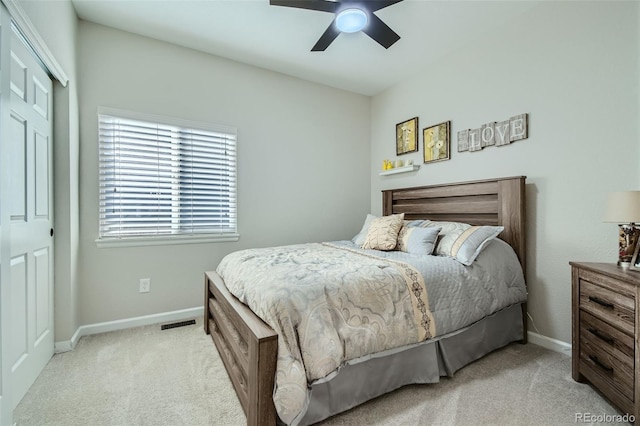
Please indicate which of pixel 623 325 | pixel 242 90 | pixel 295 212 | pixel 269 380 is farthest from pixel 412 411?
pixel 242 90

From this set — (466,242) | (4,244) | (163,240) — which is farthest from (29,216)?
(466,242)

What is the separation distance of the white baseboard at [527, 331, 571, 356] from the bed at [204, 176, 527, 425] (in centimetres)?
8

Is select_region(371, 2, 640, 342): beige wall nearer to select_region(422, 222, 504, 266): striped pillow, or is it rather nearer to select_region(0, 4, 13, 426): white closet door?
select_region(422, 222, 504, 266): striped pillow

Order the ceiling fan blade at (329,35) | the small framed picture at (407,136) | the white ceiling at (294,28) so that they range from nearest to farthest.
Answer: the ceiling fan blade at (329,35) → the white ceiling at (294,28) → the small framed picture at (407,136)

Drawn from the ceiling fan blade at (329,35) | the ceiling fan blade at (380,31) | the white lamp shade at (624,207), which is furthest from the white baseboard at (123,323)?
the white lamp shade at (624,207)

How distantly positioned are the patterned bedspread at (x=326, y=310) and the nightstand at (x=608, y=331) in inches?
35.6

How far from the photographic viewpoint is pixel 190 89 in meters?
2.92

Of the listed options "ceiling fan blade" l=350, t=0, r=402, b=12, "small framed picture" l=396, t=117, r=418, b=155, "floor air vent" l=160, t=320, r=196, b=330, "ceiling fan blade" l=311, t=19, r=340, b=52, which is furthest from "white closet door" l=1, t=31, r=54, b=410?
"small framed picture" l=396, t=117, r=418, b=155

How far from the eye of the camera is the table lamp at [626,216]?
152 cm

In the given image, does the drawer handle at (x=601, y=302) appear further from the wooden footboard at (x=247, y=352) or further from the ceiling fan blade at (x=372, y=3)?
the ceiling fan blade at (x=372, y=3)

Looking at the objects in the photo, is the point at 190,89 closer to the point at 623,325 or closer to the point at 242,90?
the point at 242,90

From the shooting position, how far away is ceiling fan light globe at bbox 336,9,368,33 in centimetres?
192

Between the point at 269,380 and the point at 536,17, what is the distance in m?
3.30

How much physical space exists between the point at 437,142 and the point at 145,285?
3380 millimetres
